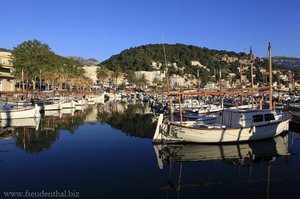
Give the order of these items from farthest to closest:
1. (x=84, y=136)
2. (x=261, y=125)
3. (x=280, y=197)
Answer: (x=84, y=136) → (x=261, y=125) → (x=280, y=197)

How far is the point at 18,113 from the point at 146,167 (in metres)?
37.7

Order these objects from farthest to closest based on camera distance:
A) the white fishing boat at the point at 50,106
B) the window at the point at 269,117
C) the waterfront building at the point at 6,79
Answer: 1. the waterfront building at the point at 6,79
2. the white fishing boat at the point at 50,106
3. the window at the point at 269,117

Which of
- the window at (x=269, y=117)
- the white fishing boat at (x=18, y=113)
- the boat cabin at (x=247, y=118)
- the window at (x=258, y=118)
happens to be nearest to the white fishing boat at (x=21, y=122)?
the white fishing boat at (x=18, y=113)

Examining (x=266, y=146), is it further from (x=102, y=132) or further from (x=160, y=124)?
(x=102, y=132)

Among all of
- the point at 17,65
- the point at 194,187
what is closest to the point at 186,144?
the point at 194,187

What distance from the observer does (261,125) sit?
104 feet

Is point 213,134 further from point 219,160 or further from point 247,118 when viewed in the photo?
point 219,160

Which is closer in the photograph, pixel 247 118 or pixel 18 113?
pixel 247 118

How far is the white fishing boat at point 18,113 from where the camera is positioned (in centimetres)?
5384

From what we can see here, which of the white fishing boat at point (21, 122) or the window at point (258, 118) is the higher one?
the window at point (258, 118)

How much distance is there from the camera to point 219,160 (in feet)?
84.2

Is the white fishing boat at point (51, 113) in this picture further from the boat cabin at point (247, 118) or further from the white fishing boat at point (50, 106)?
the boat cabin at point (247, 118)

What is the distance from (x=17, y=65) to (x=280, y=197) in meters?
89.9

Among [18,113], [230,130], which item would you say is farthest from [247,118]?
[18,113]
